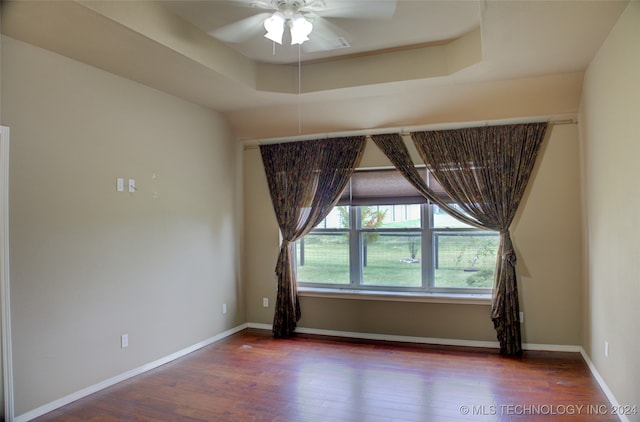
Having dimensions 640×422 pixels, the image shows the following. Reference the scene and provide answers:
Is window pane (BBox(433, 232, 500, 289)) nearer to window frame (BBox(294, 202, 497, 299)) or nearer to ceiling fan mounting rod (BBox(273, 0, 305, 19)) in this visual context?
window frame (BBox(294, 202, 497, 299))

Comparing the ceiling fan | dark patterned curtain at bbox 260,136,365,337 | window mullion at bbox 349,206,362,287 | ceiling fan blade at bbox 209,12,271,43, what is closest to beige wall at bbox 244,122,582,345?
window mullion at bbox 349,206,362,287

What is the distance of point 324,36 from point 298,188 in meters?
2.33

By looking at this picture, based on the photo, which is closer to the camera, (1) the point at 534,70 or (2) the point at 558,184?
(1) the point at 534,70

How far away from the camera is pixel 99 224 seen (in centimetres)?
341

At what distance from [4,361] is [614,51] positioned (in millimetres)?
4704

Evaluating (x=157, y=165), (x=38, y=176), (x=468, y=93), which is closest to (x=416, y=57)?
(x=468, y=93)

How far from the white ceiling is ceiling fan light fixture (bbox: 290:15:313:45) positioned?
215 mm

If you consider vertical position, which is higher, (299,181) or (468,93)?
(468,93)

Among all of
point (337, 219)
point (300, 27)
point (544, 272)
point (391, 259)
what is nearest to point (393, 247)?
point (391, 259)

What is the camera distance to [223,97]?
4.32 metres

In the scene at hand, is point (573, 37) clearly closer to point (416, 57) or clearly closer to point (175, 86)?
point (416, 57)

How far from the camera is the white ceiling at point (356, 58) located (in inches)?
105

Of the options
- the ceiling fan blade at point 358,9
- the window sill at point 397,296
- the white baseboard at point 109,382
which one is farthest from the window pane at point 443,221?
the white baseboard at point 109,382

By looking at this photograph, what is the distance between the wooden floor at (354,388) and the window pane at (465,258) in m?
0.76
